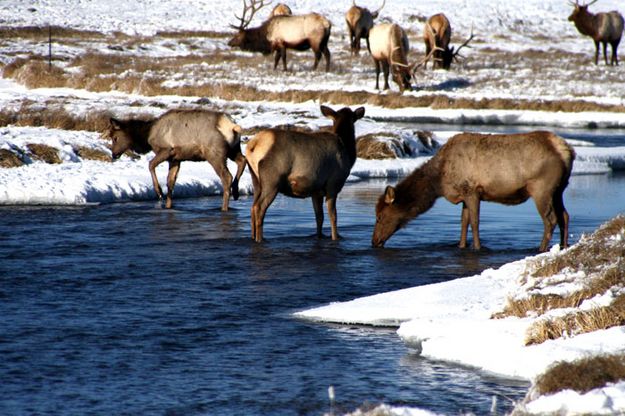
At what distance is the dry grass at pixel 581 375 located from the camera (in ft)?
19.9

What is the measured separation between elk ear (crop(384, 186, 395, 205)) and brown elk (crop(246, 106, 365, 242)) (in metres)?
0.65

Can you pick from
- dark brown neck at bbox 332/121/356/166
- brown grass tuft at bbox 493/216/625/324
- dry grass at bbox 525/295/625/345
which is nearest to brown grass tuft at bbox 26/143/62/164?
dark brown neck at bbox 332/121/356/166

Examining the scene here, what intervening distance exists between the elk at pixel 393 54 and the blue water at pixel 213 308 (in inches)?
953

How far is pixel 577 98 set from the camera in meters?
37.6

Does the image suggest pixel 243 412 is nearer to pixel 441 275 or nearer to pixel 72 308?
pixel 72 308

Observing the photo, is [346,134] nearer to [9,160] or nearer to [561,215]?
[561,215]

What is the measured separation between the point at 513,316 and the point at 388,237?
15.9ft

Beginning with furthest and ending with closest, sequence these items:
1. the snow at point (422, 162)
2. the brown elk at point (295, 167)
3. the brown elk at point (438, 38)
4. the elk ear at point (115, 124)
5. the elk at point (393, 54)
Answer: the brown elk at point (438, 38), the elk at point (393, 54), the elk ear at point (115, 124), the brown elk at point (295, 167), the snow at point (422, 162)

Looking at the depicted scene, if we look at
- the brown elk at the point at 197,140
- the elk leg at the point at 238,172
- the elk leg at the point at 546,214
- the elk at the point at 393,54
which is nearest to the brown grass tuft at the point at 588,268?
the elk leg at the point at 546,214

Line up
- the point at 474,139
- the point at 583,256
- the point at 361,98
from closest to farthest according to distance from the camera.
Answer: the point at 583,256 → the point at 474,139 → the point at 361,98

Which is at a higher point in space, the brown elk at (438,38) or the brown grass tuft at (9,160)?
the brown elk at (438,38)

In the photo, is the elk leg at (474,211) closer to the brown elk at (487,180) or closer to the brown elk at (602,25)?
the brown elk at (487,180)

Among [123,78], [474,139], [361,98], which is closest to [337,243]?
[474,139]

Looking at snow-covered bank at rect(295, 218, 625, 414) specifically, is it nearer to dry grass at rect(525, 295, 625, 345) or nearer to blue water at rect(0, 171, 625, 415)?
dry grass at rect(525, 295, 625, 345)
